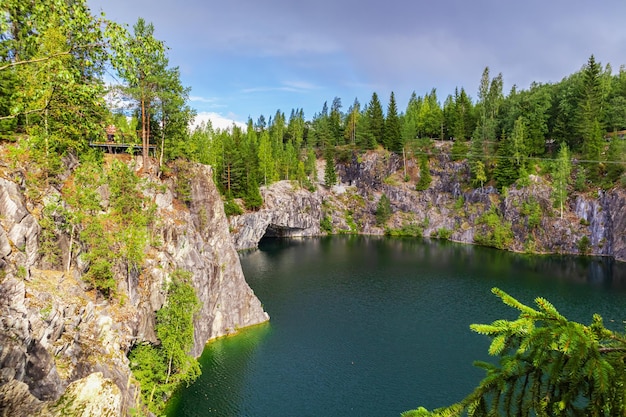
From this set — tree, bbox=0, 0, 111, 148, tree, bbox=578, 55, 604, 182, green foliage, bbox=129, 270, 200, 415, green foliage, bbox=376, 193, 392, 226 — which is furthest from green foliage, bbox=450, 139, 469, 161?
tree, bbox=0, 0, 111, 148

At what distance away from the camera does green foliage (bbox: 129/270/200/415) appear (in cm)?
2530

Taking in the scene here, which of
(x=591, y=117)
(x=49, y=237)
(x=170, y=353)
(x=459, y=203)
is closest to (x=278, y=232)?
(x=459, y=203)

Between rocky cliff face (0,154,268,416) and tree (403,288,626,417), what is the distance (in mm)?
7587

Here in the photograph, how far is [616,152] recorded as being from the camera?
72.5 meters

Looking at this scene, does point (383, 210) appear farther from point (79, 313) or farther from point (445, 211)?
point (79, 313)

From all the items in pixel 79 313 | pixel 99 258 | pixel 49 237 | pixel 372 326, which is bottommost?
pixel 372 326

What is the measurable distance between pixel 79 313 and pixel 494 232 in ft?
262

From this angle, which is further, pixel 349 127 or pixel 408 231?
pixel 349 127

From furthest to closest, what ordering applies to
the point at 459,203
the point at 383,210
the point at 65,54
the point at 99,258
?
the point at 383,210 → the point at 459,203 → the point at 99,258 → the point at 65,54

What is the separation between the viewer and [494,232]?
8200cm

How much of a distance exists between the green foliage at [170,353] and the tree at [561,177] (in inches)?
2898

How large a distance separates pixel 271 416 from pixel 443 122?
98657mm

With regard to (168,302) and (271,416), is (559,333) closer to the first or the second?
(271,416)

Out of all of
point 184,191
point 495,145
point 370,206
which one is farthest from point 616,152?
point 184,191
